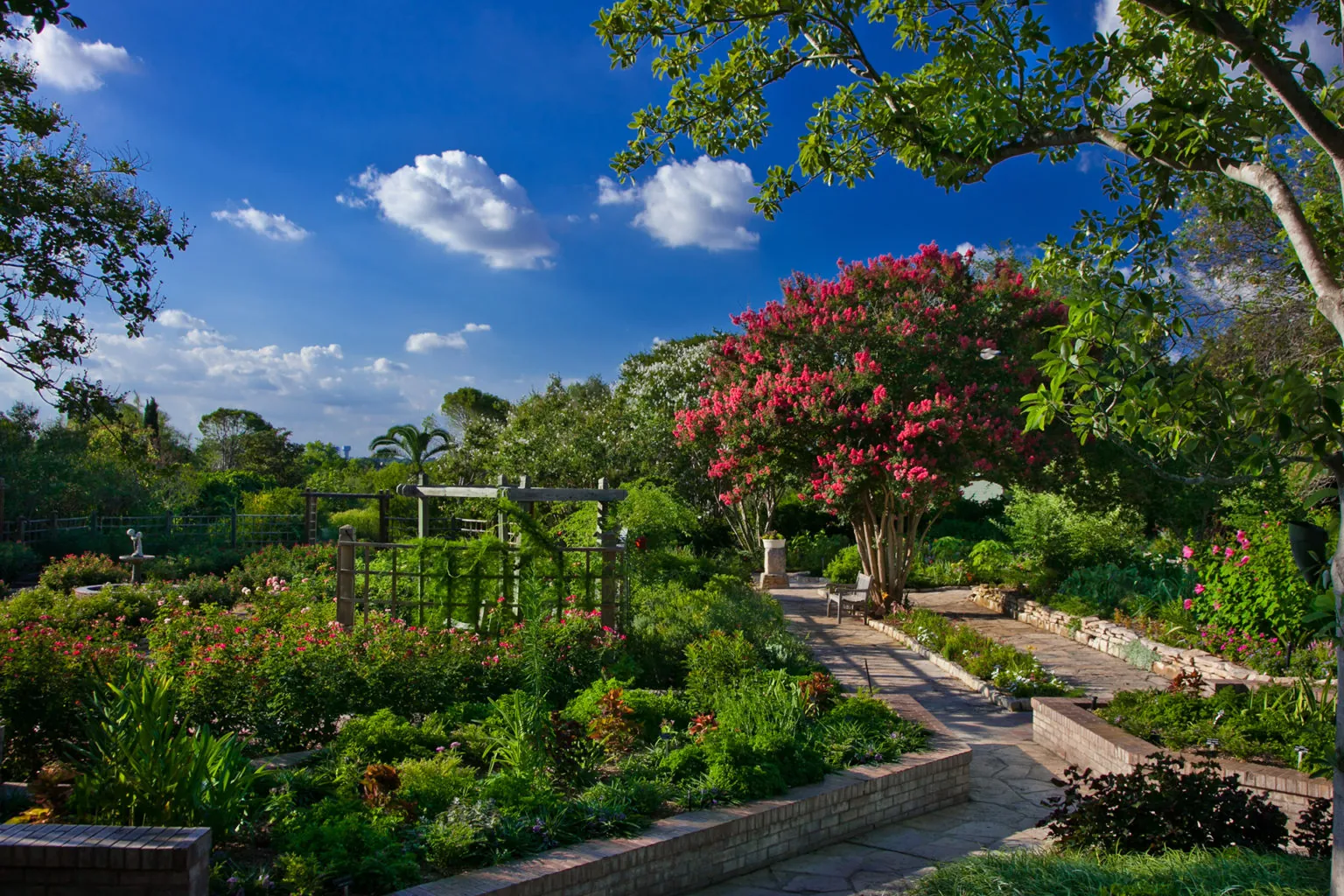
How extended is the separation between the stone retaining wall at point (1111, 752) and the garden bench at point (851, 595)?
17.1ft

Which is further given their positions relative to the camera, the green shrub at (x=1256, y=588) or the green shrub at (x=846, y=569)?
the green shrub at (x=846, y=569)

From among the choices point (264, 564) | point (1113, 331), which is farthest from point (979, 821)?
point (264, 564)

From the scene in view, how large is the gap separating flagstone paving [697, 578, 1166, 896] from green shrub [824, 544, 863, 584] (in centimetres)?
411

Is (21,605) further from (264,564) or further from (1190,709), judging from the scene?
(1190,709)

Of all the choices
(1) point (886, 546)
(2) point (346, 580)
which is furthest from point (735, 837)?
(1) point (886, 546)

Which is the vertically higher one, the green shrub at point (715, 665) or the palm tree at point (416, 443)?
the palm tree at point (416, 443)

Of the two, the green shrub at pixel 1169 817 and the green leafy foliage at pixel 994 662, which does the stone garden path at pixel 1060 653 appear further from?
the green shrub at pixel 1169 817

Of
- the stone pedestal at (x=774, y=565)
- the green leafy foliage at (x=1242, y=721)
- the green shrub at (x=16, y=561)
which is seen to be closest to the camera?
the green leafy foliage at (x=1242, y=721)

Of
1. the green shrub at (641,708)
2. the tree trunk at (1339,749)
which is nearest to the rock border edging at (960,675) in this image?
the green shrub at (641,708)

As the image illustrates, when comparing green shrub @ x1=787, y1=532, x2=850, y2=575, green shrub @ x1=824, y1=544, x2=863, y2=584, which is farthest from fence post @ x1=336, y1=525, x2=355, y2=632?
green shrub @ x1=787, y1=532, x2=850, y2=575

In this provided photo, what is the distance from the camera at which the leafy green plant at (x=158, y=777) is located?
12.2 feet

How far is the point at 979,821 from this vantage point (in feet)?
18.1

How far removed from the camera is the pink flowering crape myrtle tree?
11.9 metres

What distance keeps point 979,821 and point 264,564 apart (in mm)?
12897
